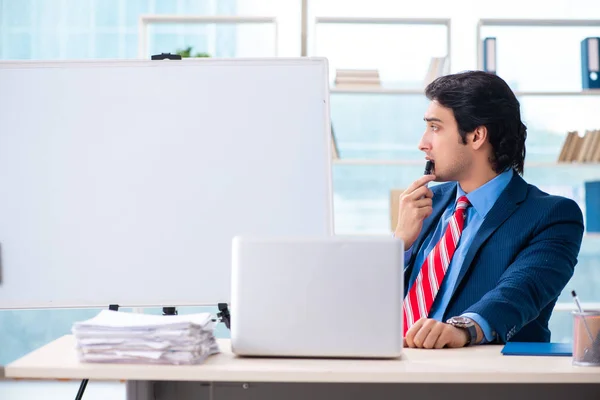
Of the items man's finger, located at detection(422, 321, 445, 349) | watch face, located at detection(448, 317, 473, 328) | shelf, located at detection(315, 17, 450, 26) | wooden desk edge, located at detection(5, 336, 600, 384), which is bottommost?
wooden desk edge, located at detection(5, 336, 600, 384)

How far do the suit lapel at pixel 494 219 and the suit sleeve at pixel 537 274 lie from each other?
88 mm

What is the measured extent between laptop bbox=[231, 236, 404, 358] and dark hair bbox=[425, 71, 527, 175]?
3.16ft

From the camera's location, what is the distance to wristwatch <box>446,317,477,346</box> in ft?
4.90

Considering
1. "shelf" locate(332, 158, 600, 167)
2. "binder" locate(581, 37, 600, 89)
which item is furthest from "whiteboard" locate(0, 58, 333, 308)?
"binder" locate(581, 37, 600, 89)

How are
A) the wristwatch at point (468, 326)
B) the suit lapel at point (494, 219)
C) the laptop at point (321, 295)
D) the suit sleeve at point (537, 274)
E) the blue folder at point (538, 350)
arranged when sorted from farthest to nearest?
the suit lapel at point (494, 219), the suit sleeve at point (537, 274), the wristwatch at point (468, 326), the blue folder at point (538, 350), the laptop at point (321, 295)

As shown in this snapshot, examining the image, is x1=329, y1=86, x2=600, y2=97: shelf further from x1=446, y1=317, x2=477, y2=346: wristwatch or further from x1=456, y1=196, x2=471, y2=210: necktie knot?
x1=446, y1=317, x2=477, y2=346: wristwatch

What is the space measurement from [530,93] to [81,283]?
8.76ft

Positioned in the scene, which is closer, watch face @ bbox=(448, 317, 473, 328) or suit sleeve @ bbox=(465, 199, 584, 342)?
watch face @ bbox=(448, 317, 473, 328)

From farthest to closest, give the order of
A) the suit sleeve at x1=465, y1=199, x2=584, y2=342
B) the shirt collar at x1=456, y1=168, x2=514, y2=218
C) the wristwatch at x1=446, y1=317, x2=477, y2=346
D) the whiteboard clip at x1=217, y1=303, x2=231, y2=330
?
the shirt collar at x1=456, y1=168, x2=514, y2=218 < the whiteboard clip at x1=217, y1=303, x2=231, y2=330 < the suit sleeve at x1=465, y1=199, x2=584, y2=342 < the wristwatch at x1=446, y1=317, x2=477, y2=346

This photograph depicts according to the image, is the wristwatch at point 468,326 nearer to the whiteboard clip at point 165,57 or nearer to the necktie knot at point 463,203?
the necktie knot at point 463,203

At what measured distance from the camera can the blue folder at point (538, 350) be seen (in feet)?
4.42

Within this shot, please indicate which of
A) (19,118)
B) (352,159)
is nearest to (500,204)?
(19,118)

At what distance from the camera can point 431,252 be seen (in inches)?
79.9

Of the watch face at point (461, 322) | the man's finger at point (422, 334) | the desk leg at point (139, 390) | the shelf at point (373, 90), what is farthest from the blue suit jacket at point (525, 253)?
the shelf at point (373, 90)
